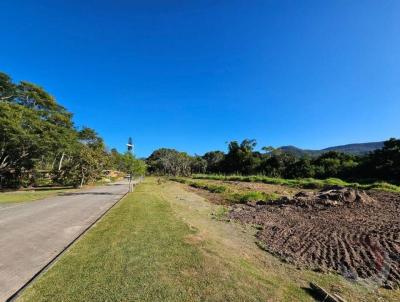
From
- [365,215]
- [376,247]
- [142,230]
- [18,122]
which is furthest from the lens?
[18,122]

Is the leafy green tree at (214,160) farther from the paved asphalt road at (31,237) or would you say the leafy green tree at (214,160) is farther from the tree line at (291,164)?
the paved asphalt road at (31,237)

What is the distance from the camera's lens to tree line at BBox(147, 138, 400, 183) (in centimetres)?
2854

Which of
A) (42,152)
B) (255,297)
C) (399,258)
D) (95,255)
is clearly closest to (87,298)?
(95,255)

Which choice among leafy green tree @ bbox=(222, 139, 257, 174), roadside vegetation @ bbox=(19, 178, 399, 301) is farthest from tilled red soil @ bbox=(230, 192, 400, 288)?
leafy green tree @ bbox=(222, 139, 257, 174)

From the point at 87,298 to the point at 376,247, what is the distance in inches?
255

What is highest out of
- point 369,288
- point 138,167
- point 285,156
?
point 285,156

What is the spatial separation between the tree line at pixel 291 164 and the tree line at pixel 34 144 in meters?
26.6

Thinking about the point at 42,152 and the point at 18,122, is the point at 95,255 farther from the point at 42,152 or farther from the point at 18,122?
the point at 42,152

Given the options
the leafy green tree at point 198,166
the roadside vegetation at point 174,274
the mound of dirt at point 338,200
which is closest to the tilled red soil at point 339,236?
the mound of dirt at point 338,200

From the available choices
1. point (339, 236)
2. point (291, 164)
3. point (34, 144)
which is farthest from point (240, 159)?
point (339, 236)

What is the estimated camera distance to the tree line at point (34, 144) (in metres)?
20.9

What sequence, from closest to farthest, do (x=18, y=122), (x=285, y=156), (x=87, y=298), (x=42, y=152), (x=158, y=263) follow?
(x=87, y=298) < (x=158, y=263) < (x=18, y=122) < (x=42, y=152) < (x=285, y=156)

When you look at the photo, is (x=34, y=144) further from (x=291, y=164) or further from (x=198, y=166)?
(x=198, y=166)

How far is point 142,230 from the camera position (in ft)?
23.9
